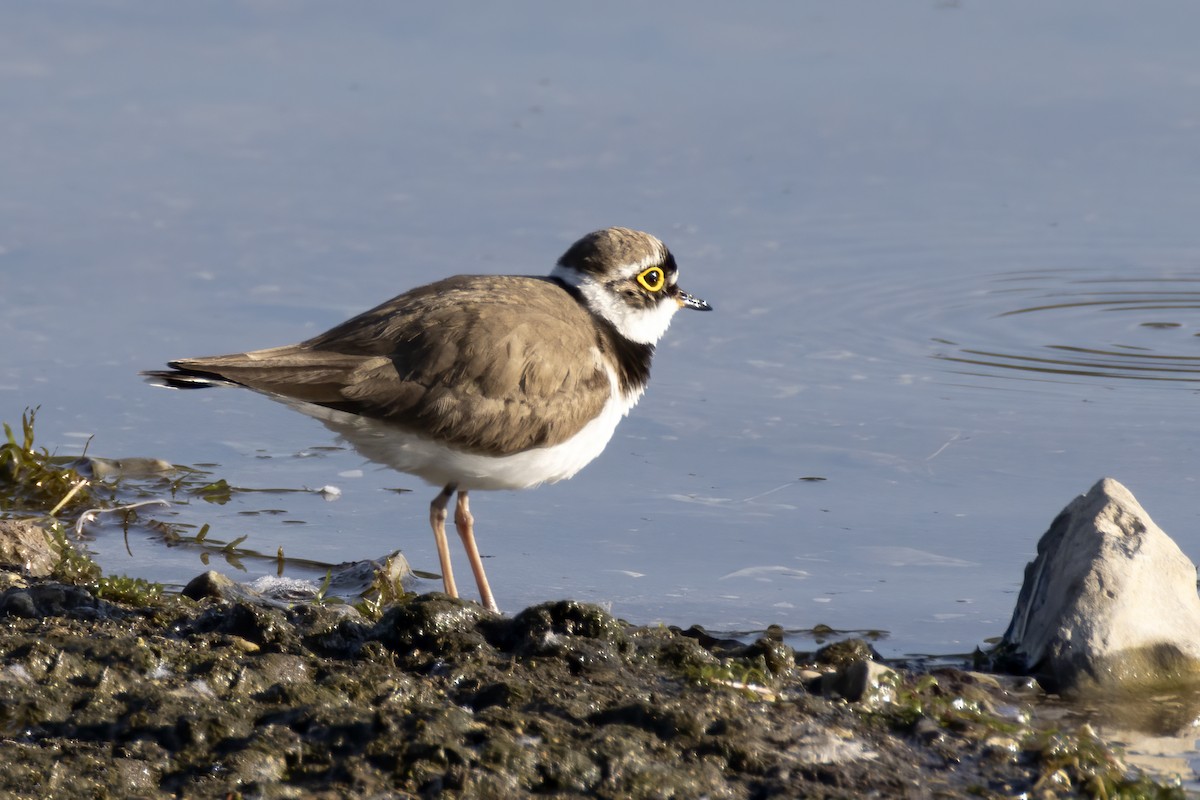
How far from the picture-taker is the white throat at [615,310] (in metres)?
6.39

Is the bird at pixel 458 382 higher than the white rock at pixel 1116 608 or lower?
higher

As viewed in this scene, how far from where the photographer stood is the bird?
18.1 ft

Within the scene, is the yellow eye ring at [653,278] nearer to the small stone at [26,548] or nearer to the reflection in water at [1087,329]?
the reflection in water at [1087,329]

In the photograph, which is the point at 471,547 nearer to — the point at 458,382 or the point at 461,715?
the point at 458,382

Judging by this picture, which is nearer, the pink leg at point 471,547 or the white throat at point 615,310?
the pink leg at point 471,547

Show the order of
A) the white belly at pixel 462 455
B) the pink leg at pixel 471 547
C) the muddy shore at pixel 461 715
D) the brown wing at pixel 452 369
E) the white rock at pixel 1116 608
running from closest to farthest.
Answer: the muddy shore at pixel 461 715 < the white rock at pixel 1116 608 < the brown wing at pixel 452 369 < the white belly at pixel 462 455 < the pink leg at pixel 471 547

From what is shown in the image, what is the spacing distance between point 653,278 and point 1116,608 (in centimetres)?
228

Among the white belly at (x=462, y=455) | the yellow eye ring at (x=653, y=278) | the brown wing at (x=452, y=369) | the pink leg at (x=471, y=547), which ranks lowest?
the pink leg at (x=471, y=547)

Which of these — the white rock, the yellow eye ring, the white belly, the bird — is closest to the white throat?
the yellow eye ring

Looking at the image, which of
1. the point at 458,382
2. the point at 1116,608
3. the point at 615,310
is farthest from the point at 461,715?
the point at 615,310

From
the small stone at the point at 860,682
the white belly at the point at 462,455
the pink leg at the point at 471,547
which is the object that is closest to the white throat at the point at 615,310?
the white belly at the point at 462,455

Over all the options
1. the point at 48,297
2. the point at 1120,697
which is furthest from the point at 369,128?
the point at 1120,697

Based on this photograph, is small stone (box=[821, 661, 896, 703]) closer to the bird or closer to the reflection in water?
the bird

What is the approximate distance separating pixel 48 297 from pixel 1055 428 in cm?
489
